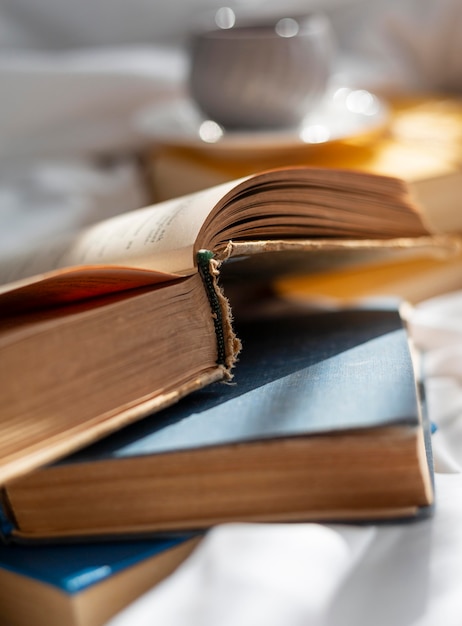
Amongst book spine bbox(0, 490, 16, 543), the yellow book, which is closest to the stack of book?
book spine bbox(0, 490, 16, 543)

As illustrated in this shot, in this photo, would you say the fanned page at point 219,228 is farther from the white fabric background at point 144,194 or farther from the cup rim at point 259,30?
the cup rim at point 259,30

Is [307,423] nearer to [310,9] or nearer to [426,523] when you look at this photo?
[426,523]

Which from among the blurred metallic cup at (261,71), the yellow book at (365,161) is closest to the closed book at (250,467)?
the yellow book at (365,161)

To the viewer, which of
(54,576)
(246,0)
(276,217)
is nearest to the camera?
(54,576)

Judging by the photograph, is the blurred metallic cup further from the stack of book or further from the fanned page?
the stack of book

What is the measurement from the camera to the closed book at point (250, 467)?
15.8 inches

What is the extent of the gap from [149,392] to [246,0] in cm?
112

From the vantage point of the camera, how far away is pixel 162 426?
1.41ft

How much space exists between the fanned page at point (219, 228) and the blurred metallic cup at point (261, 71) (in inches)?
12.2

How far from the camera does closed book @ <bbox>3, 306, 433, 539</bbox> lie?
40 cm

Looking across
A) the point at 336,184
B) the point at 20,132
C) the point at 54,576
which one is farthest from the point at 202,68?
the point at 54,576

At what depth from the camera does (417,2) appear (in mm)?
1306

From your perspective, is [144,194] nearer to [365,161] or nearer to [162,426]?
[365,161]

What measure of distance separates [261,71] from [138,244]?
A: 45cm
